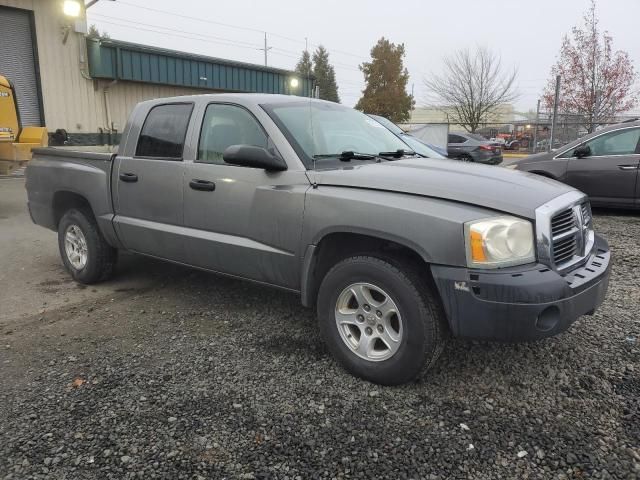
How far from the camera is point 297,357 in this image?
357 cm

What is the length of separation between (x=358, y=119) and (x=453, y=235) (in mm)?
2029

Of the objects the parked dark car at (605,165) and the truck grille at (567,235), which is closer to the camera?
the truck grille at (567,235)

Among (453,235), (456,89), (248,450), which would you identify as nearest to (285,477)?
(248,450)

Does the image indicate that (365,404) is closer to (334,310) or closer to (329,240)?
(334,310)

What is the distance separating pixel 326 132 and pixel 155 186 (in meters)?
1.50

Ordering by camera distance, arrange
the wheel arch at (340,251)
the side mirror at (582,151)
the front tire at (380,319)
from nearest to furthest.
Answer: the front tire at (380,319) < the wheel arch at (340,251) < the side mirror at (582,151)

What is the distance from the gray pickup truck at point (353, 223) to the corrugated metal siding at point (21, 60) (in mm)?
10889

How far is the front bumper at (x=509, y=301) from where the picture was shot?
8.77 feet

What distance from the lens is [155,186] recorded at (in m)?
4.33

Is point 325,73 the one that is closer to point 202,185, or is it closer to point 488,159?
point 488,159

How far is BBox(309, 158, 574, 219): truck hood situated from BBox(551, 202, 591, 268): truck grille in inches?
5.5

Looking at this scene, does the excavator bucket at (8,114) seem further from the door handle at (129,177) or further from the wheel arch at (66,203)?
the door handle at (129,177)

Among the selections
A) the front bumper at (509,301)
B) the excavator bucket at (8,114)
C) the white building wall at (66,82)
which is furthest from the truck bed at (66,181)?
the white building wall at (66,82)

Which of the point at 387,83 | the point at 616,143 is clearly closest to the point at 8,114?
the point at 616,143
